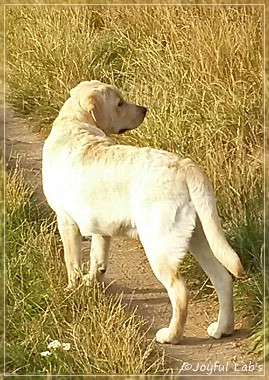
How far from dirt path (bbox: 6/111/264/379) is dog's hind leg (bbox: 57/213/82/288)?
22 centimetres

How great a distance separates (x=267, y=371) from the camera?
168 inches

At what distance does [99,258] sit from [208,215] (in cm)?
93

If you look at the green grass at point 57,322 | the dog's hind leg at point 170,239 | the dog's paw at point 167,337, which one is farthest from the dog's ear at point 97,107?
the dog's paw at point 167,337

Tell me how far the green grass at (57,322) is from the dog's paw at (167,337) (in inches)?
3.2

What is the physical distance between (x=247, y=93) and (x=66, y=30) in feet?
5.73

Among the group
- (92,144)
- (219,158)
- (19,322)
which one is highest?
(92,144)

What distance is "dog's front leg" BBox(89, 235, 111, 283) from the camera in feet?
15.9

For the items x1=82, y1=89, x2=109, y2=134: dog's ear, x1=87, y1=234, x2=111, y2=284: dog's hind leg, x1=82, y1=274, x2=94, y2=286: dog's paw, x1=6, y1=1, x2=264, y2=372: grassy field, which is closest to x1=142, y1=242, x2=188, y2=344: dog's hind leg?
x1=6, y1=1, x2=264, y2=372: grassy field

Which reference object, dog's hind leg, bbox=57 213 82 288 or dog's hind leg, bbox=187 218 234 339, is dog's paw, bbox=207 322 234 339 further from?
dog's hind leg, bbox=57 213 82 288

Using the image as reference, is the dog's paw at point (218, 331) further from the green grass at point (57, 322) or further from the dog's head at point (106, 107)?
the dog's head at point (106, 107)

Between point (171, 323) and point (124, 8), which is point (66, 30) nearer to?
point (124, 8)

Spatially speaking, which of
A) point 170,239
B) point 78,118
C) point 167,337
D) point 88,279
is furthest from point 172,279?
point 78,118

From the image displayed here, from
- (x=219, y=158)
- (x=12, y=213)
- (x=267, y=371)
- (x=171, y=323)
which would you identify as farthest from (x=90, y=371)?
(x=219, y=158)

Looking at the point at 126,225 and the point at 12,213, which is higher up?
the point at 126,225
